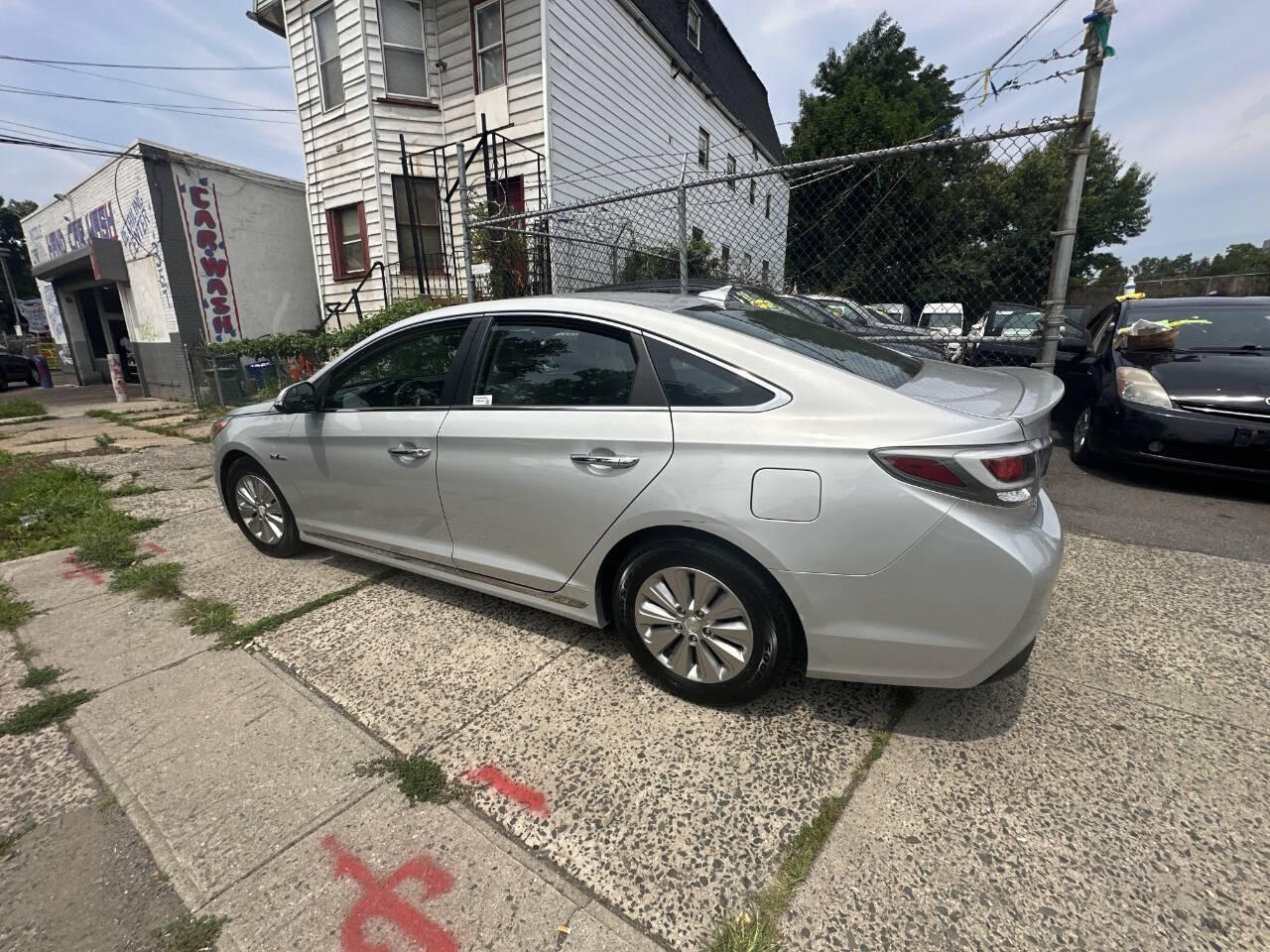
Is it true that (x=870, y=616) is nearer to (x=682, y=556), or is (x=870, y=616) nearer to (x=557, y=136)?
(x=682, y=556)

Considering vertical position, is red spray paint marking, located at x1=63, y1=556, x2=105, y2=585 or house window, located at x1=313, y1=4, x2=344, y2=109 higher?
house window, located at x1=313, y1=4, x2=344, y2=109

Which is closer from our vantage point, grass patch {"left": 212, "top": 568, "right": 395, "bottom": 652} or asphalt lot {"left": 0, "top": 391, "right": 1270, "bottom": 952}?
asphalt lot {"left": 0, "top": 391, "right": 1270, "bottom": 952}

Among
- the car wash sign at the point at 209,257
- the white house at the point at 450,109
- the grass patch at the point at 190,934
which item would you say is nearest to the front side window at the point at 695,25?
the white house at the point at 450,109

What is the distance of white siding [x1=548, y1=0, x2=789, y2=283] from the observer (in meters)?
8.92

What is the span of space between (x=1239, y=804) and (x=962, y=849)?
886 millimetres

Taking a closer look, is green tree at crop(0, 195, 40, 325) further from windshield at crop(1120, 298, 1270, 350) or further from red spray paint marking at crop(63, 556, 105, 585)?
windshield at crop(1120, 298, 1270, 350)

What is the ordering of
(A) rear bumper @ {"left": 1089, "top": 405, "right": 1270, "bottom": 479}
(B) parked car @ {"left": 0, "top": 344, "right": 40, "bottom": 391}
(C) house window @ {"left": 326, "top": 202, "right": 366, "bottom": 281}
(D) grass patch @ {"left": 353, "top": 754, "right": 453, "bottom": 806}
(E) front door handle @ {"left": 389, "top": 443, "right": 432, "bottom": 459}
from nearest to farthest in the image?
(D) grass patch @ {"left": 353, "top": 754, "right": 453, "bottom": 806}
(E) front door handle @ {"left": 389, "top": 443, "right": 432, "bottom": 459}
(A) rear bumper @ {"left": 1089, "top": 405, "right": 1270, "bottom": 479}
(C) house window @ {"left": 326, "top": 202, "right": 366, "bottom": 281}
(B) parked car @ {"left": 0, "top": 344, "right": 40, "bottom": 391}

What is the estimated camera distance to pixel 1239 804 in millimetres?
1725

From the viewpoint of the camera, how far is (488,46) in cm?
912

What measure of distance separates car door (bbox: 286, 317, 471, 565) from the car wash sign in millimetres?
11040

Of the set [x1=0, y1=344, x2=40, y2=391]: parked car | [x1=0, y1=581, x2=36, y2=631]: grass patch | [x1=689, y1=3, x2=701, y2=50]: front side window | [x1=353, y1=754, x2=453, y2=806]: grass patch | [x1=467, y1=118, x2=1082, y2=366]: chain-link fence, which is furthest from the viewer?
[x1=0, y1=344, x2=40, y2=391]: parked car

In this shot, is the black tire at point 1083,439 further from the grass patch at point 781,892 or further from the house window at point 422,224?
the house window at point 422,224

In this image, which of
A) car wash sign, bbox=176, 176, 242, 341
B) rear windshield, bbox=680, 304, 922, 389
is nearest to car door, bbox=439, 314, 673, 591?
rear windshield, bbox=680, 304, 922, 389

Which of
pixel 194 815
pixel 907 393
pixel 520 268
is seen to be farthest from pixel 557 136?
pixel 194 815
